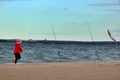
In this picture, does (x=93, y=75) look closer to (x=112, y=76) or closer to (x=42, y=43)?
(x=112, y=76)

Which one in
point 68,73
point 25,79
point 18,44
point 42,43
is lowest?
point 42,43

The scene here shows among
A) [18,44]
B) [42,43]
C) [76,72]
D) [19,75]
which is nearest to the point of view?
[19,75]

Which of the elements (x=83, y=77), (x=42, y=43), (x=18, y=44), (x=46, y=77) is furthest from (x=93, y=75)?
(x=42, y=43)

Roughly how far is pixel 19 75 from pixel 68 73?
91.5 inches

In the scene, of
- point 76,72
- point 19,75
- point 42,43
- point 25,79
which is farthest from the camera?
point 42,43

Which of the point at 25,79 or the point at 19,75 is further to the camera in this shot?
the point at 19,75

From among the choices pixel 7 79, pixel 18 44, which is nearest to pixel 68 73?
pixel 7 79

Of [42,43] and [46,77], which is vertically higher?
[46,77]

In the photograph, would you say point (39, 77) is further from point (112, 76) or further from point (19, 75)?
point (112, 76)

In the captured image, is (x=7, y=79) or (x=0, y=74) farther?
(x=0, y=74)

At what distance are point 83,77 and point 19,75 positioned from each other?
9.13ft

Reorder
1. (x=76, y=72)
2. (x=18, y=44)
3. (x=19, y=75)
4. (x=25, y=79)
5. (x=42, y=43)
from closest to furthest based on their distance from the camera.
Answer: (x=25, y=79), (x=19, y=75), (x=76, y=72), (x=18, y=44), (x=42, y=43)

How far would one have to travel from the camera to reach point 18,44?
89.2 ft

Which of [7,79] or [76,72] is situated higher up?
[7,79]
